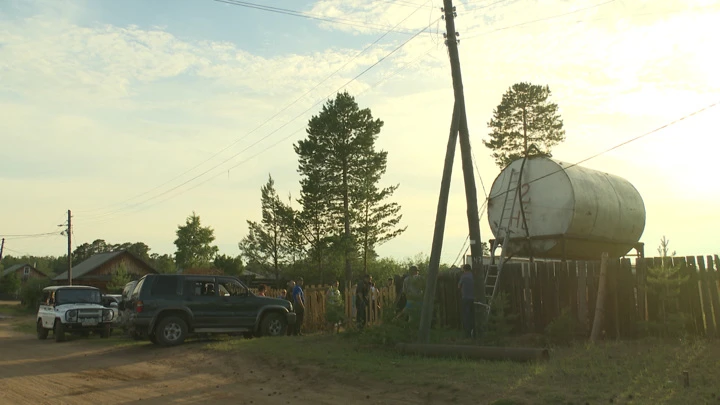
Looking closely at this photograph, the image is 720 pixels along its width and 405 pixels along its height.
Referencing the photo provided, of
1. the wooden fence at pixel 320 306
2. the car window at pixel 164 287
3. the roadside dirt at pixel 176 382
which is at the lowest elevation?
the roadside dirt at pixel 176 382

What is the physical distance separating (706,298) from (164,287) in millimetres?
13473

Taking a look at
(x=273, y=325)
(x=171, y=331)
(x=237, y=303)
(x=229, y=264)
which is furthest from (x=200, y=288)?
(x=229, y=264)

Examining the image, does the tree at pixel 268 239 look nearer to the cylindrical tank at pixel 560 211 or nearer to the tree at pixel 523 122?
the tree at pixel 523 122

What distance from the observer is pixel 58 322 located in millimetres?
22297

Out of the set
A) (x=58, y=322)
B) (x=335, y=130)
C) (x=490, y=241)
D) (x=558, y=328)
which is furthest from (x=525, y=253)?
(x=335, y=130)

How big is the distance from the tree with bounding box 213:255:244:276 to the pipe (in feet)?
148

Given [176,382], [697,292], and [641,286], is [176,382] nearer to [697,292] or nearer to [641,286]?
[641,286]

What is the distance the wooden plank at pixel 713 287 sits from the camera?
504 inches

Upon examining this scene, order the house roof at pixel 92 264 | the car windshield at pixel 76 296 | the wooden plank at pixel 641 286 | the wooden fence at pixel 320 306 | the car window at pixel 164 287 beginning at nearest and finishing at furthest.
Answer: the wooden plank at pixel 641 286 < the car window at pixel 164 287 < the wooden fence at pixel 320 306 < the car windshield at pixel 76 296 < the house roof at pixel 92 264

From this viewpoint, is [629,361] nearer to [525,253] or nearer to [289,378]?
[289,378]

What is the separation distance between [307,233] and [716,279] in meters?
36.0

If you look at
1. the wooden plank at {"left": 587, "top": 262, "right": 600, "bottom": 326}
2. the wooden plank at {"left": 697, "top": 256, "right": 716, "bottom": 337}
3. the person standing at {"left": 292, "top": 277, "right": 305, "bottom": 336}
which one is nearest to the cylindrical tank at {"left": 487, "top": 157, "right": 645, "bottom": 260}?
the wooden plank at {"left": 587, "top": 262, "right": 600, "bottom": 326}

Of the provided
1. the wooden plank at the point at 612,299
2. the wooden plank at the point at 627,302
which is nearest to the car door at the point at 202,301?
the wooden plank at the point at 612,299

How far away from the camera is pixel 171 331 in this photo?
18.0 meters
